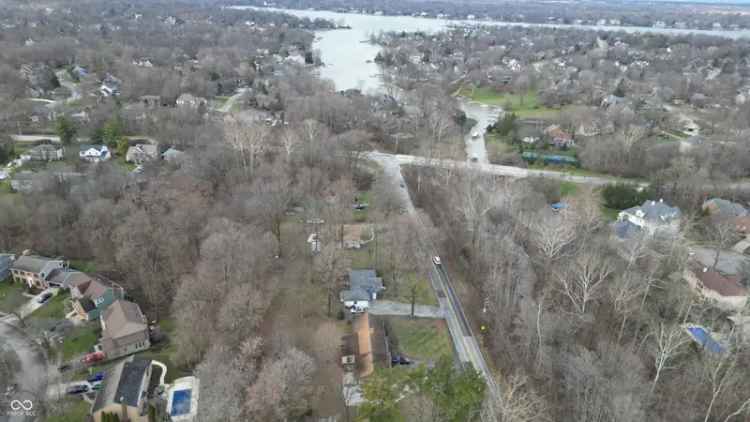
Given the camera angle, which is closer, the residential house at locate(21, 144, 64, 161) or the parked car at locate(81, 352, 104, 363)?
the parked car at locate(81, 352, 104, 363)

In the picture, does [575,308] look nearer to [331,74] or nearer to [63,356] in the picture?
[63,356]

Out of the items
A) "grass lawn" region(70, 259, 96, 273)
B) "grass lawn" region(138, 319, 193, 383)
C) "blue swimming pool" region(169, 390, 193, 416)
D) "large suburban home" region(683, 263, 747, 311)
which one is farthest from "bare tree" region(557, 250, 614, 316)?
"grass lawn" region(70, 259, 96, 273)

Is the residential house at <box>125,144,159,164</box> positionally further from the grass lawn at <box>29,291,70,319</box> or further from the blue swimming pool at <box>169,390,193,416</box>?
the blue swimming pool at <box>169,390,193,416</box>

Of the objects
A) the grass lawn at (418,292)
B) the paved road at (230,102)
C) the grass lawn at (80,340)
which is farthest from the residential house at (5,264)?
the paved road at (230,102)

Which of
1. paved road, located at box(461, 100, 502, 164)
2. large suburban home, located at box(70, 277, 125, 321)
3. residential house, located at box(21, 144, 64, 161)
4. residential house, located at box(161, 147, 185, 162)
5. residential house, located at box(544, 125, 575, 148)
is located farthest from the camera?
residential house, located at box(544, 125, 575, 148)

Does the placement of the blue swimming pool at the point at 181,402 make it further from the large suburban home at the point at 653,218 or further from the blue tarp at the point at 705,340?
the large suburban home at the point at 653,218

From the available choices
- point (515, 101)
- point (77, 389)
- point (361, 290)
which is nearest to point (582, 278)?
point (361, 290)

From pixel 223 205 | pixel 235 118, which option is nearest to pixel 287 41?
pixel 235 118
